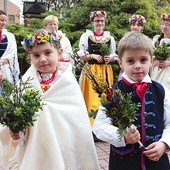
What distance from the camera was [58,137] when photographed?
273 centimetres

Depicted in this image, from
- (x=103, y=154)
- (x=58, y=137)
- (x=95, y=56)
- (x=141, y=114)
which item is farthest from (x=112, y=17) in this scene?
(x=141, y=114)

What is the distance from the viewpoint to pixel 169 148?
238cm

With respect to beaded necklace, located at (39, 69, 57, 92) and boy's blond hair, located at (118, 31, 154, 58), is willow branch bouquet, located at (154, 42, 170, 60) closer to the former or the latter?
beaded necklace, located at (39, 69, 57, 92)

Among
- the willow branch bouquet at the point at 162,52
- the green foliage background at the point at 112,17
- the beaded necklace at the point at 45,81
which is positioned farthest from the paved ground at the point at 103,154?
the green foliage background at the point at 112,17

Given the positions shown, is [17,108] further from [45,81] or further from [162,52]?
[162,52]

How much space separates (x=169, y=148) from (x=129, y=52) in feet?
2.33

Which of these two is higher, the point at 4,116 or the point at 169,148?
the point at 4,116

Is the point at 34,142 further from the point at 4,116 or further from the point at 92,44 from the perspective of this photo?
the point at 92,44

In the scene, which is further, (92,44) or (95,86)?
(92,44)

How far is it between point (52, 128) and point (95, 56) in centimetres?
314

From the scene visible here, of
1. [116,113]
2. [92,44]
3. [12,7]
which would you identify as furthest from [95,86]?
[12,7]

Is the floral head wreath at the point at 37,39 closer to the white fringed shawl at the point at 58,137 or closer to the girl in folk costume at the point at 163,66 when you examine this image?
the white fringed shawl at the point at 58,137

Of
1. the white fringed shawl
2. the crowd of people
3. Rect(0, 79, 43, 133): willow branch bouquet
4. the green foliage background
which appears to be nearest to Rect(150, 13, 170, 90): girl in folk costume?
the crowd of people

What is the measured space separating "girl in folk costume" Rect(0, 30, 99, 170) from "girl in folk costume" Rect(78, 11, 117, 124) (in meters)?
2.70
